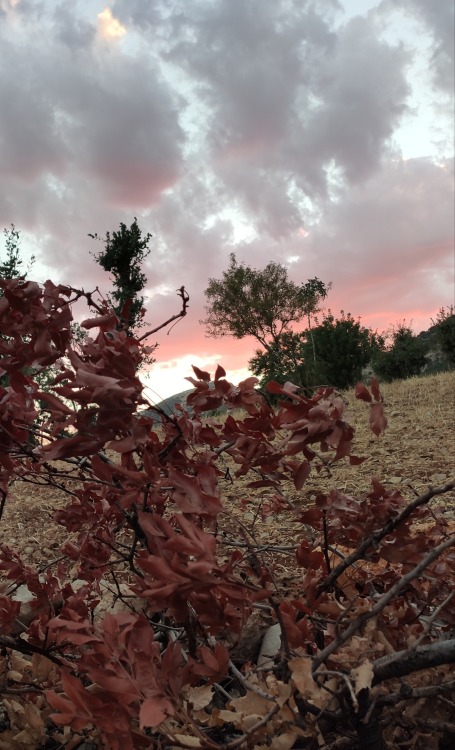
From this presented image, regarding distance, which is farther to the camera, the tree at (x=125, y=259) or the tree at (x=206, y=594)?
the tree at (x=125, y=259)

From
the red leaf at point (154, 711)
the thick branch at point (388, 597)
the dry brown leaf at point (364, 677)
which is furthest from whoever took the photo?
the thick branch at point (388, 597)

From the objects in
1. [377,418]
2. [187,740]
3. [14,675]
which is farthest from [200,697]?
[14,675]

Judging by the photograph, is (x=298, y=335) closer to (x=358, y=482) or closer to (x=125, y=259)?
(x=125, y=259)

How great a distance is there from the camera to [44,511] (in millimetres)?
5965

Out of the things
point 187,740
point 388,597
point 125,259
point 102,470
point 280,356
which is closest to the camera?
point 187,740

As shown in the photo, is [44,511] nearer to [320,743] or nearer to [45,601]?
[45,601]

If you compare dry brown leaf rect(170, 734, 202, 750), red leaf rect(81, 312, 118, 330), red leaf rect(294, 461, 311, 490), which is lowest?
dry brown leaf rect(170, 734, 202, 750)

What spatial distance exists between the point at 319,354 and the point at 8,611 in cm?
1906

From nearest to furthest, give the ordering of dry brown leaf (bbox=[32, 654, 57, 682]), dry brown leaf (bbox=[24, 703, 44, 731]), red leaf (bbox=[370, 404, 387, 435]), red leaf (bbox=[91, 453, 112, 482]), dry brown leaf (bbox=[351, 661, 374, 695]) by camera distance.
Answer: dry brown leaf (bbox=[351, 661, 374, 695])
red leaf (bbox=[370, 404, 387, 435])
red leaf (bbox=[91, 453, 112, 482])
dry brown leaf (bbox=[24, 703, 44, 731])
dry brown leaf (bbox=[32, 654, 57, 682])

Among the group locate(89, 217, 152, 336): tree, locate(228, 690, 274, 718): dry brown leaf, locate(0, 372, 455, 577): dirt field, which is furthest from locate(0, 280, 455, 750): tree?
locate(89, 217, 152, 336): tree

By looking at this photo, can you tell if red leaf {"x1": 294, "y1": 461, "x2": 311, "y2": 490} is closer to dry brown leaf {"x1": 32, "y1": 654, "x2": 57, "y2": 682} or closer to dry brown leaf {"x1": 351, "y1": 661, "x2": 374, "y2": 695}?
dry brown leaf {"x1": 351, "y1": 661, "x2": 374, "y2": 695}

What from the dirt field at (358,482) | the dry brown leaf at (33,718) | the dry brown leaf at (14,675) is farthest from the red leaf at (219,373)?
the dirt field at (358,482)

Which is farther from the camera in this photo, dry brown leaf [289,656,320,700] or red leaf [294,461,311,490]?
red leaf [294,461,311,490]

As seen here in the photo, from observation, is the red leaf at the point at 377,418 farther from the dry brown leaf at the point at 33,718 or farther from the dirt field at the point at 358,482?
the dirt field at the point at 358,482
